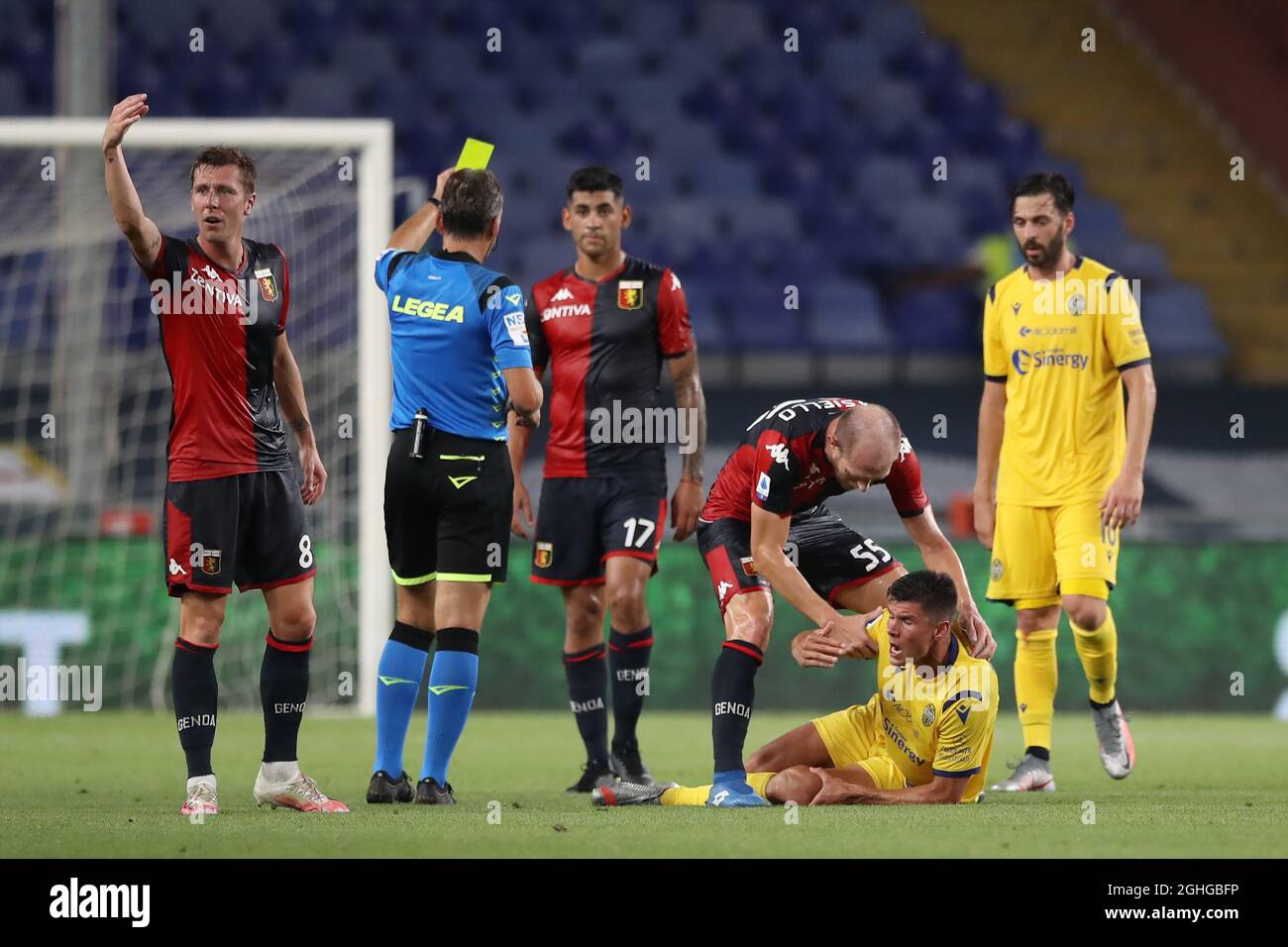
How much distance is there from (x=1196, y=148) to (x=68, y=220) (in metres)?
9.19

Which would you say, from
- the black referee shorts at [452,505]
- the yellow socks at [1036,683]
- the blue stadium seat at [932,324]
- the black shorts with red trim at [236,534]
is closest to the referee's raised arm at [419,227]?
the black referee shorts at [452,505]

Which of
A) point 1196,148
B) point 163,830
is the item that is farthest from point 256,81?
point 163,830

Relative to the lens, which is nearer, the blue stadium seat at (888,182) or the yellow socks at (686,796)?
the yellow socks at (686,796)

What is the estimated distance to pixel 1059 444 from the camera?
6594 millimetres

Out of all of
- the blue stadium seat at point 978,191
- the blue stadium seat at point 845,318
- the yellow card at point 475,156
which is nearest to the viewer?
the yellow card at point 475,156

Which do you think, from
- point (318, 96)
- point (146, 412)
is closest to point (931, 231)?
point (318, 96)

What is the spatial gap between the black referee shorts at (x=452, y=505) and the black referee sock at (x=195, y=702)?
71 centimetres

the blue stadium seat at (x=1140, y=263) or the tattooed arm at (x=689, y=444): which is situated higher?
the blue stadium seat at (x=1140, y=263)

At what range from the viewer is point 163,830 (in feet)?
Answer: 15.4

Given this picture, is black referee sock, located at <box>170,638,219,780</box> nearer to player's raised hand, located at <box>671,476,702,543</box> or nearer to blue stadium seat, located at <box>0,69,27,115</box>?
player's raised hand, located at <box>671,476,702,543</box>

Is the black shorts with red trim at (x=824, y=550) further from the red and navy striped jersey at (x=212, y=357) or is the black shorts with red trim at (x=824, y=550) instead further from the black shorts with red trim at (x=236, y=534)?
the red and navy striped jersey at (x=212, y=357)

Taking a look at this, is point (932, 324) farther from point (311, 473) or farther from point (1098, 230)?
point (311, 473)

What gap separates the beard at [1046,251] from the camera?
6.47 m

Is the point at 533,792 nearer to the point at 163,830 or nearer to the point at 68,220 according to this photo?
the point at 163,830
